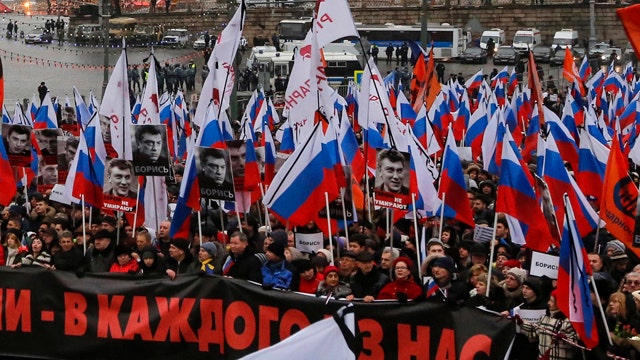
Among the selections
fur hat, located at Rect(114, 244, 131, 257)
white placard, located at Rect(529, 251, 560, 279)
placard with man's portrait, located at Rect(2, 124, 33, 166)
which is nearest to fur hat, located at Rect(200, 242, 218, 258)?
fur hat, located at Rect(114, 244, 131, 257)

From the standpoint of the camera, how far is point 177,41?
64188 millimetres

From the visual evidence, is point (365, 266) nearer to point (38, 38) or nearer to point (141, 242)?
point (141, 242)

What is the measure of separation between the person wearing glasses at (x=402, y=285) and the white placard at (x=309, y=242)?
2.55 meters

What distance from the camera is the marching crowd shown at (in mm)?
8266

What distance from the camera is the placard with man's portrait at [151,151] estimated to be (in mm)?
12656

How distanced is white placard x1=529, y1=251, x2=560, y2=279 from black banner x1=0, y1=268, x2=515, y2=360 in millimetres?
1080

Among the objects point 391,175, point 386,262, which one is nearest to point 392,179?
point 391,175

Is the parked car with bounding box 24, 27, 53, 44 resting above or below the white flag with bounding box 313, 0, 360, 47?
below

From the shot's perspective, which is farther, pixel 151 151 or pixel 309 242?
pixel 151 151

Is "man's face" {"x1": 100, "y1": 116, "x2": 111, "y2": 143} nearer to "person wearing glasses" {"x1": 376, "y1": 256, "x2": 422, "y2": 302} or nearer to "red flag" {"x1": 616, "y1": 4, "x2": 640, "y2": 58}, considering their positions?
"person wearing glasses" {"x1": 376, "y1": 256, "x2": 422, "y2": 302}

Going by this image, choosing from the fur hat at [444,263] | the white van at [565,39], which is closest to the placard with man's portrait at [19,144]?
the fur hat at [444,263]

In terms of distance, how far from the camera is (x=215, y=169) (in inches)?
451

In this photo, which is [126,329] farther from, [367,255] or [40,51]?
[40,51]

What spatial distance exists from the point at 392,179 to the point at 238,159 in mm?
2345
